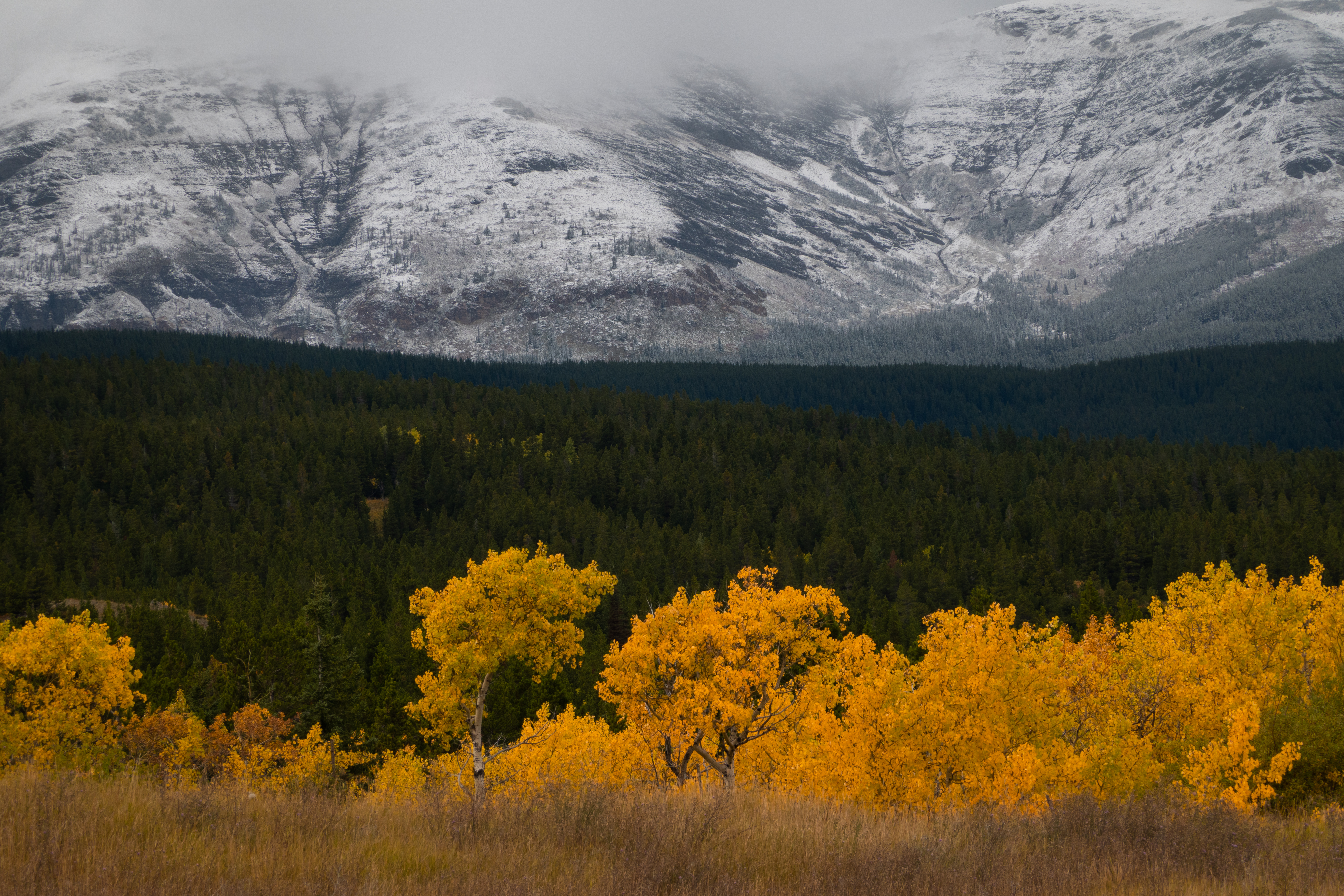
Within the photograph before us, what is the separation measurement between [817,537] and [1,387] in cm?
14477

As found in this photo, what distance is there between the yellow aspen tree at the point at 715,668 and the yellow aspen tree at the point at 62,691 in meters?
22.2

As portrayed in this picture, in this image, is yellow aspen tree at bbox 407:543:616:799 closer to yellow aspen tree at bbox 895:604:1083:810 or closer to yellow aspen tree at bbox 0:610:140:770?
yellow aspen tree at bbox 895:604:1083:810

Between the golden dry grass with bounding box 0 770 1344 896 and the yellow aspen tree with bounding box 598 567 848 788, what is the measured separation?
35.6 ft

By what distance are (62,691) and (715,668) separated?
28.8 meters

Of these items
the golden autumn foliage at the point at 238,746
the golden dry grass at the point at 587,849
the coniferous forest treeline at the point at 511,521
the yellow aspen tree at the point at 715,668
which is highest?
the golden dry grass at the point at 587,849

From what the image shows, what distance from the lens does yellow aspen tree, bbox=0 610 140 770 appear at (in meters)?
Answer: 39.7

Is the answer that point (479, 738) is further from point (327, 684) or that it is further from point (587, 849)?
point (327, 684)

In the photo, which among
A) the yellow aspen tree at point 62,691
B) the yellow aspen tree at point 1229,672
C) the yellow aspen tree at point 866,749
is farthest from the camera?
the yellow aspen tree at point 62,691

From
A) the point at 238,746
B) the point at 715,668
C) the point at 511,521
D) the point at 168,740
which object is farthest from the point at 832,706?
the point at 511,521

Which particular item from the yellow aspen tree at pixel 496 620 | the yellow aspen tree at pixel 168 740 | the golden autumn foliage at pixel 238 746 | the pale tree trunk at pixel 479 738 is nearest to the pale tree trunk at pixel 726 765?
the yellow aspen tree at pixel 496 620

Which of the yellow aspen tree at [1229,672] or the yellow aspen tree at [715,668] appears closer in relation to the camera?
the yellow aspen tree at [1229,672]

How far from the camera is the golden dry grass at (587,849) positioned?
470 inches

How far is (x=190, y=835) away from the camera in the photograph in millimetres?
12914

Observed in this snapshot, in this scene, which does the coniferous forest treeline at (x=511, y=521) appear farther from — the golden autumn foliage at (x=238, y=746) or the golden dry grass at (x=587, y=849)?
the golden dry grass at (x=587, y=849)
